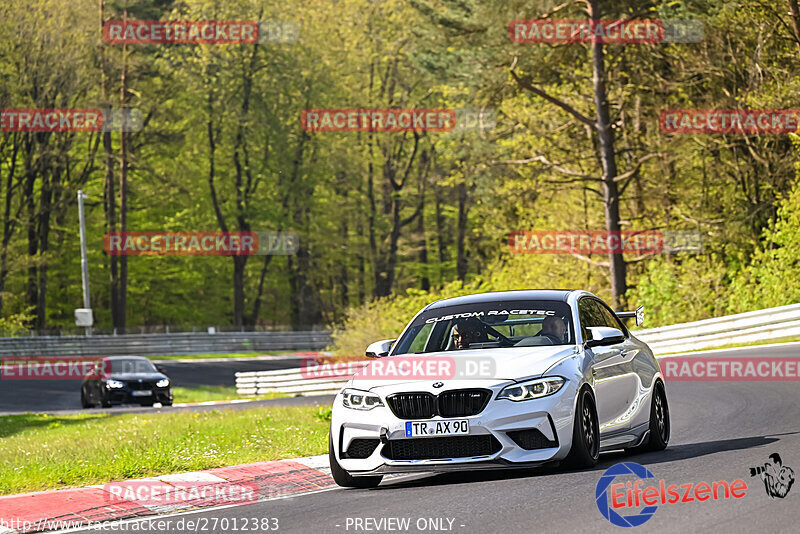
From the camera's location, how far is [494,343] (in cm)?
1031

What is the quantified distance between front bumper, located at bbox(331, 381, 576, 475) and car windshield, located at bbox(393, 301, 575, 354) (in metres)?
1.10

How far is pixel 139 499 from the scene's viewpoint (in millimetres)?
9344

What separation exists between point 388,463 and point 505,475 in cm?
113

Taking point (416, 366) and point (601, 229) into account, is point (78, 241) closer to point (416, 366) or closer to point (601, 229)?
point (601, 229)

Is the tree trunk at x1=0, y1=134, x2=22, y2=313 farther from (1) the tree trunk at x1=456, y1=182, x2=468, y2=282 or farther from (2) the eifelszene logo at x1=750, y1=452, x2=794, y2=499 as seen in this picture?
(2) the eifelszene logo at x1=750, y1=452, x2=794, y2=499

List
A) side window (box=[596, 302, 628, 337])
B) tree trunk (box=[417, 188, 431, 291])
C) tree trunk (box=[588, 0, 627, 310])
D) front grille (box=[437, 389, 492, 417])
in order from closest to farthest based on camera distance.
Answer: front grille (box=[437, 389, 492, 417]) < side window (box=[596, 302, 628, 337]) < tree trunk (box=[588, 0, 627, 310]) < tree trunk (box=[417, 188, 431, 291])

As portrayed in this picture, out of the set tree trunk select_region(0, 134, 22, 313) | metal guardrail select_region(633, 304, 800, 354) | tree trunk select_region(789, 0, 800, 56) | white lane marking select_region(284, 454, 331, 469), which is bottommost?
metal guardrail select_region(633, 304, 800, 354)

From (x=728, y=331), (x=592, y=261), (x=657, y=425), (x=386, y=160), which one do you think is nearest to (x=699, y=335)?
(x=728, y=331)

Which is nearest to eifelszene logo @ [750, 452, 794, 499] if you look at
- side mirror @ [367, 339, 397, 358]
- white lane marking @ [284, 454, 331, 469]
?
side mirror @ [367, 339, 397, 358]

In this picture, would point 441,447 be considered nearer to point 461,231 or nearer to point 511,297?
point 511,297

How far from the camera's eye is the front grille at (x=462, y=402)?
9.12 m

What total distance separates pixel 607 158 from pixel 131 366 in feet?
52.0

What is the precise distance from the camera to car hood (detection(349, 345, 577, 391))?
9.29 metres

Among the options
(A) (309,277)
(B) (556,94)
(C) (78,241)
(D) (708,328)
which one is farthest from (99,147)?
(D) (708,328)
